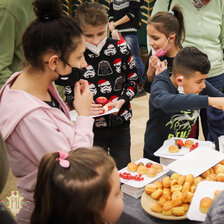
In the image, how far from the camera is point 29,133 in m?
1.14

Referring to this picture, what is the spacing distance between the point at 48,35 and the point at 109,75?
2.87ft

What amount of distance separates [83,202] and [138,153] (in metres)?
2.49

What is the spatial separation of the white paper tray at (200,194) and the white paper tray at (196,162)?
0.46 feet

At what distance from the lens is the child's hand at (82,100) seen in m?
1.40

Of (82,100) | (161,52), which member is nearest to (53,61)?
(82,100)

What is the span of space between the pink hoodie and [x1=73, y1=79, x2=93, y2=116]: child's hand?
0.13 meters

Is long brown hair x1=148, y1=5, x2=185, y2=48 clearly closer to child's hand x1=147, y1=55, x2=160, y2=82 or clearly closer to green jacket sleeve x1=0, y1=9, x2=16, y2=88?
child's hand x1=147, y1=55, x2=160, y2=82

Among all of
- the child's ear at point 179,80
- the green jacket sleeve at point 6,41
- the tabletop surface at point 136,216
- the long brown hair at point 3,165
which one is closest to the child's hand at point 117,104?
the child's ear at point 179,80

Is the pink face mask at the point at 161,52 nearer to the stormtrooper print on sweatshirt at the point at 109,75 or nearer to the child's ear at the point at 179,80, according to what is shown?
the stormtrooper print on sweatshirt at the point at 109,75

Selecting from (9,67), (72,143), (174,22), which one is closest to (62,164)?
(72,143)

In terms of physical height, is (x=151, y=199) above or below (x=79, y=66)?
below

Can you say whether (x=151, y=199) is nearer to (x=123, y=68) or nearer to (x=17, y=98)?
(x=17, y=98)

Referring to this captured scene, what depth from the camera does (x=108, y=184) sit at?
98 cm

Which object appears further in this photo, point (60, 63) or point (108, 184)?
point (60, 63)
